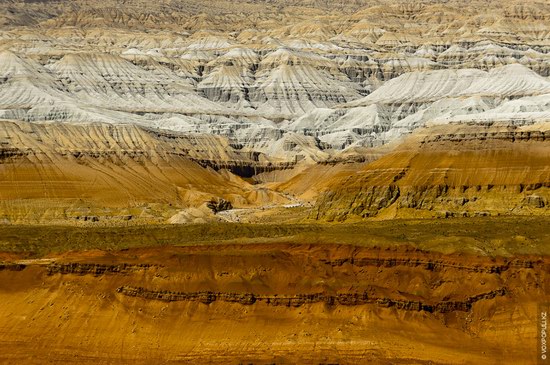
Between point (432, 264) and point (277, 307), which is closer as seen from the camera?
point (277, 307)

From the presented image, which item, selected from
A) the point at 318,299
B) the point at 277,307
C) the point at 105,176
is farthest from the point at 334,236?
the point at 105,176

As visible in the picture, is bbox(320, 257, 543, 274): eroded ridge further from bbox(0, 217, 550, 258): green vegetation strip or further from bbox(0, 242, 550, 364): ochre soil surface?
bbox(0, 217, 550, 258): green vegetation strip

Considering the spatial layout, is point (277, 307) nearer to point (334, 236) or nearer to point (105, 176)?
point (334, 236)

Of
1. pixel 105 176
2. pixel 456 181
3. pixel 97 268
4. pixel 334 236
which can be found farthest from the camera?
pixel 105 176

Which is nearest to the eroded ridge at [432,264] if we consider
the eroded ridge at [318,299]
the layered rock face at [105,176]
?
the eroded ridge at [318,299]

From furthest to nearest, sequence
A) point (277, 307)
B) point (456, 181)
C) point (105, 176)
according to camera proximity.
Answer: point (105, 176)
point (456, 181)
point (277, 307)

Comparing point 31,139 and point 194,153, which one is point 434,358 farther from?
point 194,153

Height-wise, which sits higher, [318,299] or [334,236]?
[318,299]

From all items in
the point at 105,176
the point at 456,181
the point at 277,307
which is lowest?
the point at 105,176
